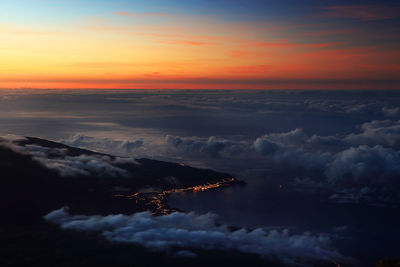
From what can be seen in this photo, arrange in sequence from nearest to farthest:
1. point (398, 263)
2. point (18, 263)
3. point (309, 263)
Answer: point (398, 263) → point (18, 263) → point (309, 263)

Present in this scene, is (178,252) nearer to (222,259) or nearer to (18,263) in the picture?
(222,259)

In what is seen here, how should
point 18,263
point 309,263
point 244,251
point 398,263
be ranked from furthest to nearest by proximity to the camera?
point 244,251 < point 309,263 < point 18,263 < point 398,263

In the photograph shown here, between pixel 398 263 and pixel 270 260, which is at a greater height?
pixel 398 263

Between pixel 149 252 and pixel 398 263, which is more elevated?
pixel 398 263

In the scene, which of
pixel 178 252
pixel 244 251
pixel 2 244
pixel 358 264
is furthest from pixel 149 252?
pixel 358 264

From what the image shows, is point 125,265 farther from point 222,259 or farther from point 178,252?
point 222,259

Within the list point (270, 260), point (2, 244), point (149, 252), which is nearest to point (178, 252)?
point (149, 252)

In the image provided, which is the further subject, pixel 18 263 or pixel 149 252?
pixel 149 252

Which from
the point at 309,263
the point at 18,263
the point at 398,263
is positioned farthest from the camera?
the point at 309,263

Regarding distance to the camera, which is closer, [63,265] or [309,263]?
[63,265]

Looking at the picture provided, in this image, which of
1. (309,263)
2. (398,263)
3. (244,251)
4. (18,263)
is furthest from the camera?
(244,251)
